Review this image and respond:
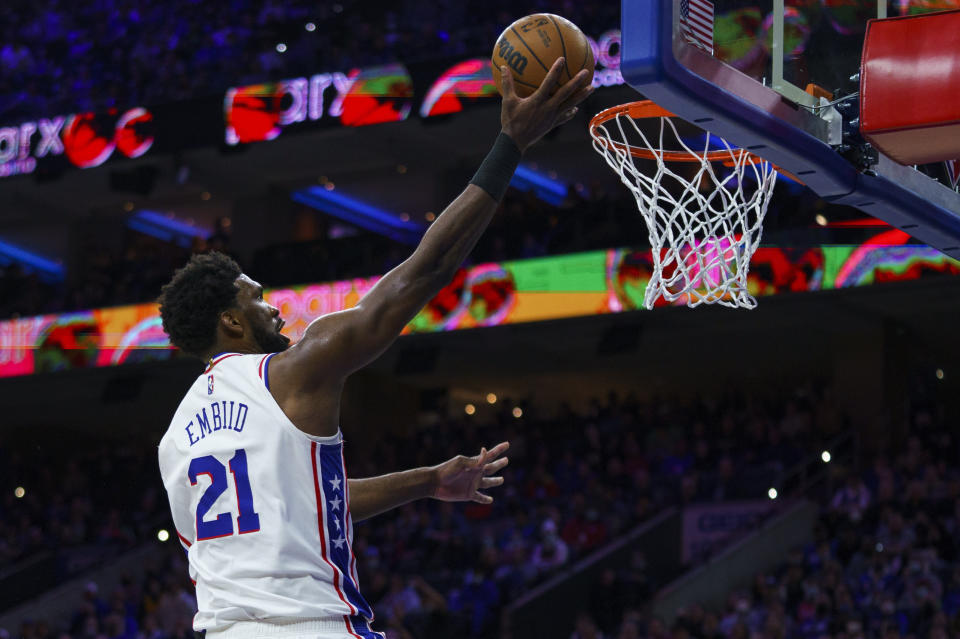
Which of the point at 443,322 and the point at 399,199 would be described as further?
the point at 399,199

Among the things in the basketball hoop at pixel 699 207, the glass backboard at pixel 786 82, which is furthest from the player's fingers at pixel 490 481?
the basketball hoop at pixel 699 207

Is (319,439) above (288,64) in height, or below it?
below

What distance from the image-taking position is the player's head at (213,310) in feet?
10.3

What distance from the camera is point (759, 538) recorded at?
13.4m

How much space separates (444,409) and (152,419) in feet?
16.1

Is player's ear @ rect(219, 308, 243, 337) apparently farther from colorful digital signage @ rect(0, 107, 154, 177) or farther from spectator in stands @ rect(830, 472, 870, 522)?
colorful digital signage @ rect(0, 107, 154, 177)

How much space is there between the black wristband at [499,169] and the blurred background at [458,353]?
26.3 feet

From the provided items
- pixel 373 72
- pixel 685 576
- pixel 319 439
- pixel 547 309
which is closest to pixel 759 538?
pixel 685 576

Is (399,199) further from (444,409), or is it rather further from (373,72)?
(373,72)

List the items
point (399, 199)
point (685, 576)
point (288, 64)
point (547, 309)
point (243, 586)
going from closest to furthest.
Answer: point (243, 586), point (685, 576), point (547, 309), point (288, 64), point (399, 199)

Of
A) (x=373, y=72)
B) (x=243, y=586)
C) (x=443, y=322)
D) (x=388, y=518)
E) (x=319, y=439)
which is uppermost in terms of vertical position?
(x=373, y=72)

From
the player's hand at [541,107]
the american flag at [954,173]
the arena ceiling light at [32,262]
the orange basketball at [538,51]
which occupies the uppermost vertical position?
the orange basketball at [538,51]

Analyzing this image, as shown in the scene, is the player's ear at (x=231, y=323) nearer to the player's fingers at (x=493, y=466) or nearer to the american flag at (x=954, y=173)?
the player's fingers at (x=493, y=466)

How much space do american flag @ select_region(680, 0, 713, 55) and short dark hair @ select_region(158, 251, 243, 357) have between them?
5.05ft
